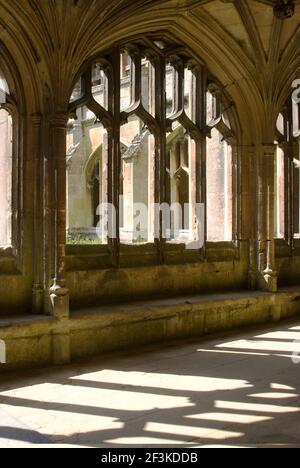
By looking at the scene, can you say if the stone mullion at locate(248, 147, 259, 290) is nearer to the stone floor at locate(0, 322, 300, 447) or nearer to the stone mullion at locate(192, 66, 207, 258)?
the stone mullion at locate(192, 66, 207, 258)

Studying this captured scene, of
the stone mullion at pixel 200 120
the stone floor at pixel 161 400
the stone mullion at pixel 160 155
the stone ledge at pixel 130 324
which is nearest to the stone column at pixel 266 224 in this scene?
the stone ledge at pixel 130 324

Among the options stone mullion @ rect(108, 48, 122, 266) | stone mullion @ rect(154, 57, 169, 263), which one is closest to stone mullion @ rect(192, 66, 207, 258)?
stone mullion @ rect(154, 57, 169, 263)

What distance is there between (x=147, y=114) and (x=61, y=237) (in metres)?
1.87

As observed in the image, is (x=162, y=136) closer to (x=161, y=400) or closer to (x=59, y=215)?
(x=59, y=215)

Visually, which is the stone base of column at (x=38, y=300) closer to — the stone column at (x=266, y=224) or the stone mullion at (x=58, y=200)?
the stone mullion at (x=58, y=200)

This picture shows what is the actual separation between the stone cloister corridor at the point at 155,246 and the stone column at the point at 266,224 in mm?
17

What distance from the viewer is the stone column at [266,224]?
6.24m

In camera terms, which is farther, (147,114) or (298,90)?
(298,90)

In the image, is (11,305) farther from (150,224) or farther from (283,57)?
(283,57)

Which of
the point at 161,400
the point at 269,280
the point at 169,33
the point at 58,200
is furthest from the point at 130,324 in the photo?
the point at 169,33

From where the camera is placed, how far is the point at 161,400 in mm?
3326

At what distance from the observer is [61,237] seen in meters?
4.53

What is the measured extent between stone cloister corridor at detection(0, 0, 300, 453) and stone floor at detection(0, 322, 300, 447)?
0.02m
